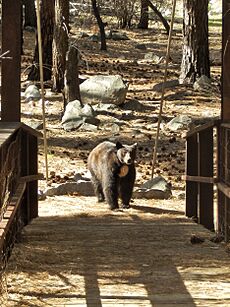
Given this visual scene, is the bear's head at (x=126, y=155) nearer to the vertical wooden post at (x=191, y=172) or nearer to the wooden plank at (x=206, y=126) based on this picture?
the vertical wooden post at (x=191, y=172)

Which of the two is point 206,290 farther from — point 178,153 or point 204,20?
point 204,20

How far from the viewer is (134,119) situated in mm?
19062

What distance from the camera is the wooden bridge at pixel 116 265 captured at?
551 centimetres

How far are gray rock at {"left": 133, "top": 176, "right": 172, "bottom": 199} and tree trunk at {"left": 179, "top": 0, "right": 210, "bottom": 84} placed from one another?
9417 millimetres

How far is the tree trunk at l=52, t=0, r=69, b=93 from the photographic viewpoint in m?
19.8

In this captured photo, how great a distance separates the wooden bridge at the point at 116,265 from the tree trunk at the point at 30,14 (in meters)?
25.9

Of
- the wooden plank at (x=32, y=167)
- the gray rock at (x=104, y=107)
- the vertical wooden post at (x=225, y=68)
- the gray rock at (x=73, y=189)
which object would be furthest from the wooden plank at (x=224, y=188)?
the gray rock at (x=104, y=107)

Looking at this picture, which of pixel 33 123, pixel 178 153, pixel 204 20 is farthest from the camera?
pixel 204 20

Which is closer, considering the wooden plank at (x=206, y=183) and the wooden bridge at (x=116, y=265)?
the wooden bridge at (x=116, y=265)

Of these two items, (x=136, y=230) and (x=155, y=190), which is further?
(x=155, y=190)

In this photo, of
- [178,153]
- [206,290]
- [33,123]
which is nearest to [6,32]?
[206,290]

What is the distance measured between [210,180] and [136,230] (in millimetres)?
896

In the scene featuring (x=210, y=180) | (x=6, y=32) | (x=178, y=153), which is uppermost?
(x=6, y=32)

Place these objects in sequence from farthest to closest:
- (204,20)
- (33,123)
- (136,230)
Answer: (204,20) < (33,123) < (136,230)
